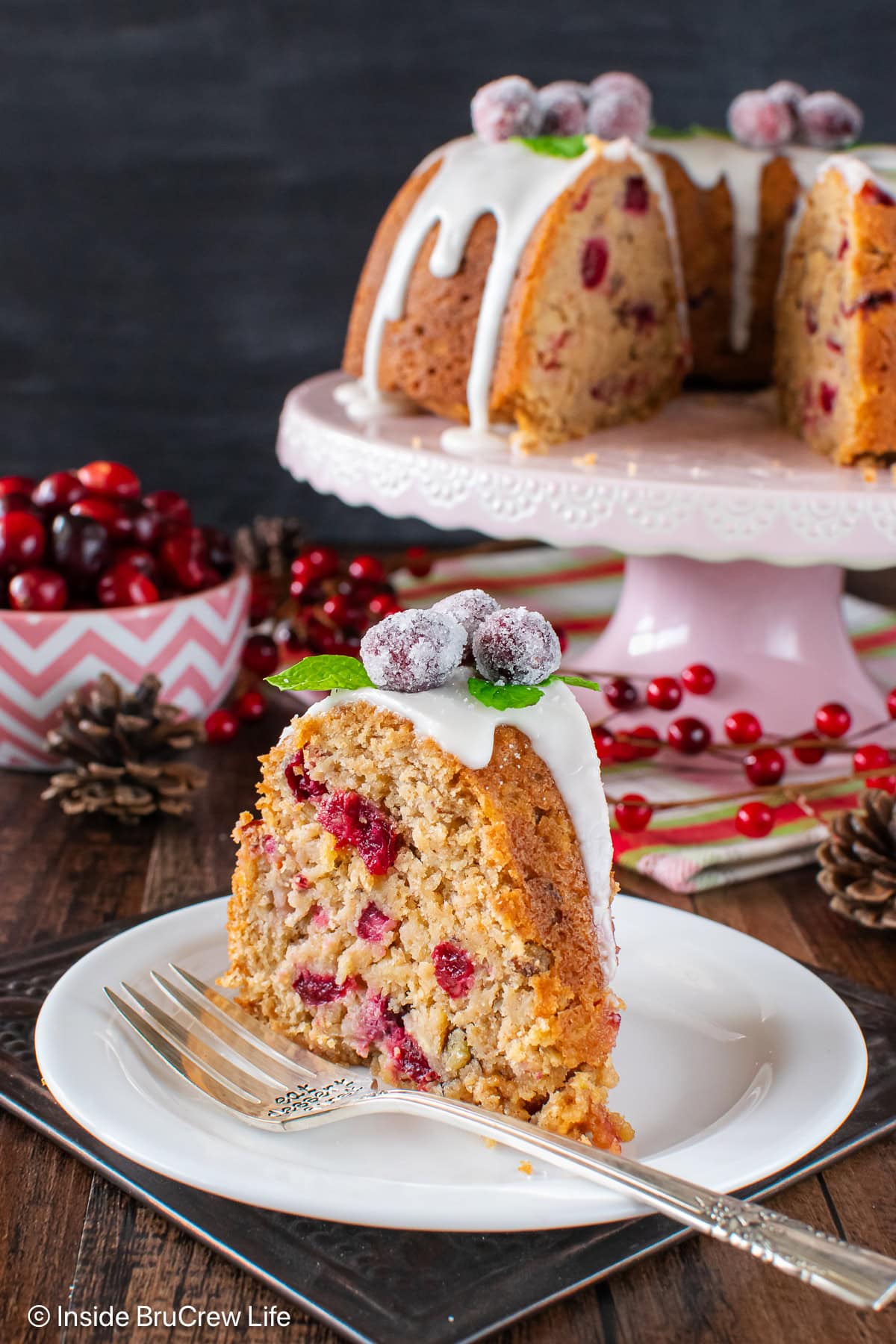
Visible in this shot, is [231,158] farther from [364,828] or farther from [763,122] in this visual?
[364,828]

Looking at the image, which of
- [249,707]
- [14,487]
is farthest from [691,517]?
[14,487]

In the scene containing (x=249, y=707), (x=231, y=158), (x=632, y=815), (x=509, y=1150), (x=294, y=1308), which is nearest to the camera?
(x=294, y=1308)

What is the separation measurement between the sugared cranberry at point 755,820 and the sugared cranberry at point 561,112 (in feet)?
3.69

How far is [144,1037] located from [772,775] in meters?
1.01

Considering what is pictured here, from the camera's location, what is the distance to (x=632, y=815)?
1773 millimetres

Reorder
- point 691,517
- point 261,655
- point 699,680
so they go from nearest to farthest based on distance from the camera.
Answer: point 691,517 < point 699,680 < point 261,655

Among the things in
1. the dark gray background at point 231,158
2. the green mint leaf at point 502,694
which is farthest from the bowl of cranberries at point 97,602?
the dark gray background at point 231,158

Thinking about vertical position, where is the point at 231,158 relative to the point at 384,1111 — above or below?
above

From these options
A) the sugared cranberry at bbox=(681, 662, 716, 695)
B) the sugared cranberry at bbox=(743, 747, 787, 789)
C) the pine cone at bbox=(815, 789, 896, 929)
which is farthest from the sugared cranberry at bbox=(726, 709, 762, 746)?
the pine cone at bbox=(815, 789, 896, 929)

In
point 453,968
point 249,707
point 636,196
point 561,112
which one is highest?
point 561,112

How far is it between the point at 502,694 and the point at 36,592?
100 cm

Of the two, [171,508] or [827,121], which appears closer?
[171,508]

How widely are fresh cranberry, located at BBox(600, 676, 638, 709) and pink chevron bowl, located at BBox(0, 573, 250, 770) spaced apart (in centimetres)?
56

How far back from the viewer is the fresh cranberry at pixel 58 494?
6.97 feet
